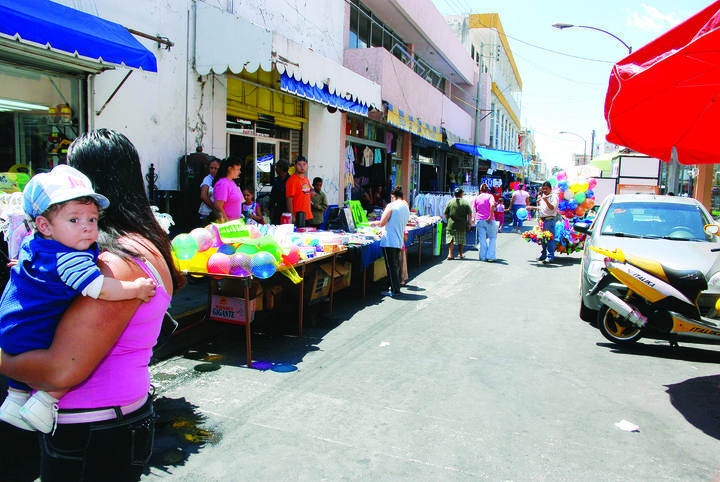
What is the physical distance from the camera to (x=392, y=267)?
28.9 feet

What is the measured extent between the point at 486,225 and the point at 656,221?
517cm

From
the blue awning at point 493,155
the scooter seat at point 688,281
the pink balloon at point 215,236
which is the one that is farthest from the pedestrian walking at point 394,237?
the blue awning at point 493,155

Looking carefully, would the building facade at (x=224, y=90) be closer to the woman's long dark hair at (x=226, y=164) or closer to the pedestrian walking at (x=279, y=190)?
the pedestrian walking at (x=279, y=190)

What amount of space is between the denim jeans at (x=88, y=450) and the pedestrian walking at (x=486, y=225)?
1157 cm

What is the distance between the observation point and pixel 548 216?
12.8 m

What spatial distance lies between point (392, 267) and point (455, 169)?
23254mm

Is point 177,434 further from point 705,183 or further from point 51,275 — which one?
point 705,183

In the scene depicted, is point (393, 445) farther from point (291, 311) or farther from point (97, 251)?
point (291, 311)

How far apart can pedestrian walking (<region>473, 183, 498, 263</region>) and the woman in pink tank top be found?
447 inches

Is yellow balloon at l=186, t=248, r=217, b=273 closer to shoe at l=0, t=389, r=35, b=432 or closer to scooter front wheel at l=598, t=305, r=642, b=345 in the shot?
shoe at l=0, t=389, r=35, b=432

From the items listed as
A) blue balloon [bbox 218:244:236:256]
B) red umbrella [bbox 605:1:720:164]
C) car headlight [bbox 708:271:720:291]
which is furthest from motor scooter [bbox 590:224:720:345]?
blue balloon [bbox 218:244:236:256]

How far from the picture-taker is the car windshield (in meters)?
7.43

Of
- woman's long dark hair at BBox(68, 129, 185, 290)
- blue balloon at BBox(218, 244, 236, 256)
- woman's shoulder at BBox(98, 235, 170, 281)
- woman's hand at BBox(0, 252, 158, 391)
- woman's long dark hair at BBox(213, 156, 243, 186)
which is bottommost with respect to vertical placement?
blue balloon at BBox(218, 244, 236, 256)

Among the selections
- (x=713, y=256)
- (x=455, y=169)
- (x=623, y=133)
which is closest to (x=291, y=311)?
(x=623, y=133)
